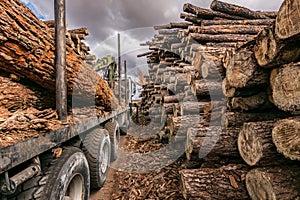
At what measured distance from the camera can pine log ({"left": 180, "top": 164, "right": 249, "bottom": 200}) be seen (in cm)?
248

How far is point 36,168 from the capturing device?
5.73 feet

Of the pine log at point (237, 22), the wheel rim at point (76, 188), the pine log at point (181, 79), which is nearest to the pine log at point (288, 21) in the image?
the wheel rim at point (76, 188)

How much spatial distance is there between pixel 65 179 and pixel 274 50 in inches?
98.4

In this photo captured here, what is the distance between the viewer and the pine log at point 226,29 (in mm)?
5328

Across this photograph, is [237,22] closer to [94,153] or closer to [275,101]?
[275,101]

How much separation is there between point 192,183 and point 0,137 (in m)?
2.12

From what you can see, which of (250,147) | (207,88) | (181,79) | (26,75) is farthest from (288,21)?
(181,79)

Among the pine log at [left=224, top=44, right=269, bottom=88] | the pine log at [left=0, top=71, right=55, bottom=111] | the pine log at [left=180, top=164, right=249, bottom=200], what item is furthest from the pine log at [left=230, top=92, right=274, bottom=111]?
the pine log at [left=0, top=71, right=55, bottom=111]

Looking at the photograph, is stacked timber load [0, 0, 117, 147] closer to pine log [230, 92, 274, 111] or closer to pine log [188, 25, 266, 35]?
pine log [230, 92, 274, 111]

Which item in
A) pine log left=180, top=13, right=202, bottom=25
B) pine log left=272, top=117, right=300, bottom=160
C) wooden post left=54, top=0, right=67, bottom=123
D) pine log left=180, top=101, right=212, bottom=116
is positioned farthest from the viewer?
pine log left=180, top=13, right=202, bottom=25

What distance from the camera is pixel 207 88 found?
164 inches

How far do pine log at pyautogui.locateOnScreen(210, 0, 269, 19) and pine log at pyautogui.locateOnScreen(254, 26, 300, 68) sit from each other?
12.4 ft

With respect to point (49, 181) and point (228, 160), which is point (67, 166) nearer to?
point (49, 181)

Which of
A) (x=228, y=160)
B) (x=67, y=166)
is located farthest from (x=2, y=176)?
(x=228, y=160)
